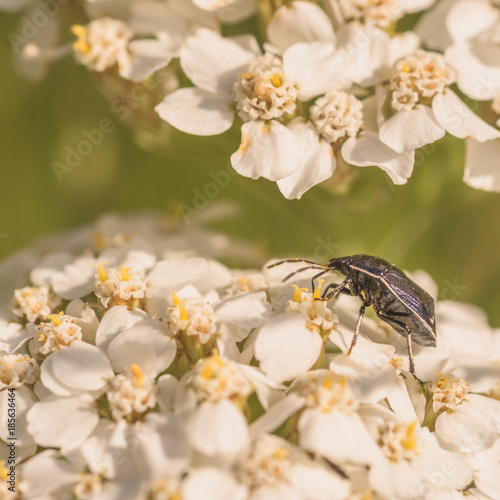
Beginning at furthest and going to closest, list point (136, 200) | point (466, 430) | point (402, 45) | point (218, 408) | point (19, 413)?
point (136, 200)
point (402, 45)
point (466, 430)
point (19, 413)
point (218, 408)

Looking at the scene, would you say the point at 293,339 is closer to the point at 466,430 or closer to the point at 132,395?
the point at 132,395

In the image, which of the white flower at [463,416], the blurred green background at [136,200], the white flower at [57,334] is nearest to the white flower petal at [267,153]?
the white flower at [57,334]

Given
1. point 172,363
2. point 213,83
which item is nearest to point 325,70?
point 213,83

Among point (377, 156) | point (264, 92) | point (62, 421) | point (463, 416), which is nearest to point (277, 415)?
point (62, 421)

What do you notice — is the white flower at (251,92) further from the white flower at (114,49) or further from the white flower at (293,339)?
the white flower at (293,339)

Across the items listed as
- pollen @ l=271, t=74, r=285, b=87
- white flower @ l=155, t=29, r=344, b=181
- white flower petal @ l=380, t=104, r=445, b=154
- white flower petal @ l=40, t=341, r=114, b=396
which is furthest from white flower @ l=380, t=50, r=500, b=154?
white flower petal @ l=40, t=341, r=114, b=396

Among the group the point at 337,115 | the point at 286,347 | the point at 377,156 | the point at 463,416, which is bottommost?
the point at 463,416

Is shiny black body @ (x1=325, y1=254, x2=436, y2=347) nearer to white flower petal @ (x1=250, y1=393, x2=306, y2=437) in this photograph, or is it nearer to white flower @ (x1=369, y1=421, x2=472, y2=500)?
white flower @ (x1=369, y1=421, x2=472, y2=500)

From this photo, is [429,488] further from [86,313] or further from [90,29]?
[90,29]
